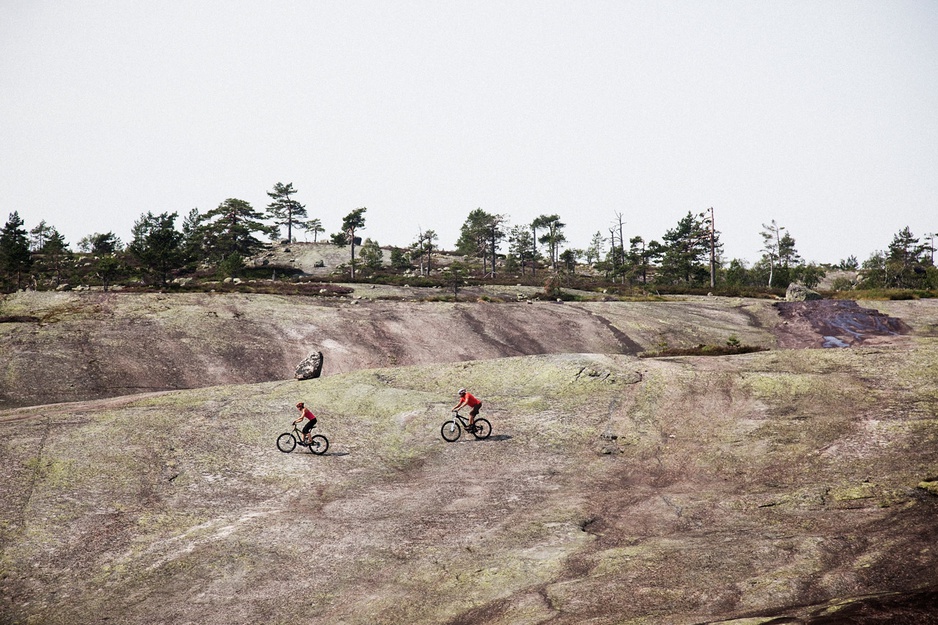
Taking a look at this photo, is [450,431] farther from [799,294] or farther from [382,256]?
[382,256]

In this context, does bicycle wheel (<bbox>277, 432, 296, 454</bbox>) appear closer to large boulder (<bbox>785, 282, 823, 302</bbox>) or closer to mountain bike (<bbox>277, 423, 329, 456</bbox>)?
mountain bike (<bbox>277, 423, 329, 456</bbox>)

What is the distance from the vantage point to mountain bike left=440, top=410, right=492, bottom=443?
23.8m

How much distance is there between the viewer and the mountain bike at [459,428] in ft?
77.9

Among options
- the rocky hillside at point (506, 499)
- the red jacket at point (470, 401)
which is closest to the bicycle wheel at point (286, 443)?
the rocky hillside at point (506, 499)

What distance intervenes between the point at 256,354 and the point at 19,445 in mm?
20462

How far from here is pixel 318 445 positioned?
894 inches

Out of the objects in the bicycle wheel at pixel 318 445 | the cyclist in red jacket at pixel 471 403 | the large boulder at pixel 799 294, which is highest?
the large boulder at pixel 799 294

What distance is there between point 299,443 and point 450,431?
620 cm

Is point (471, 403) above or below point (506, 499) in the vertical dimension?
above

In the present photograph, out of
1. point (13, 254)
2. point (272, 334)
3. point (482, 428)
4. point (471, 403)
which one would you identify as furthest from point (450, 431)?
point (13, 254)

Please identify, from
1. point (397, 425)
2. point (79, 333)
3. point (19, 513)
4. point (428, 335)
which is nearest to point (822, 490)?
point (397, 425)

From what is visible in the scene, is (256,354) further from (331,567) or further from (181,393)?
(331,567)

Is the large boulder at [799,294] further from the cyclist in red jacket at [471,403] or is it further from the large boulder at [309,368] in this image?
the large boulder at [309,368]

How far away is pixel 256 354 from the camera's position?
41.3m
